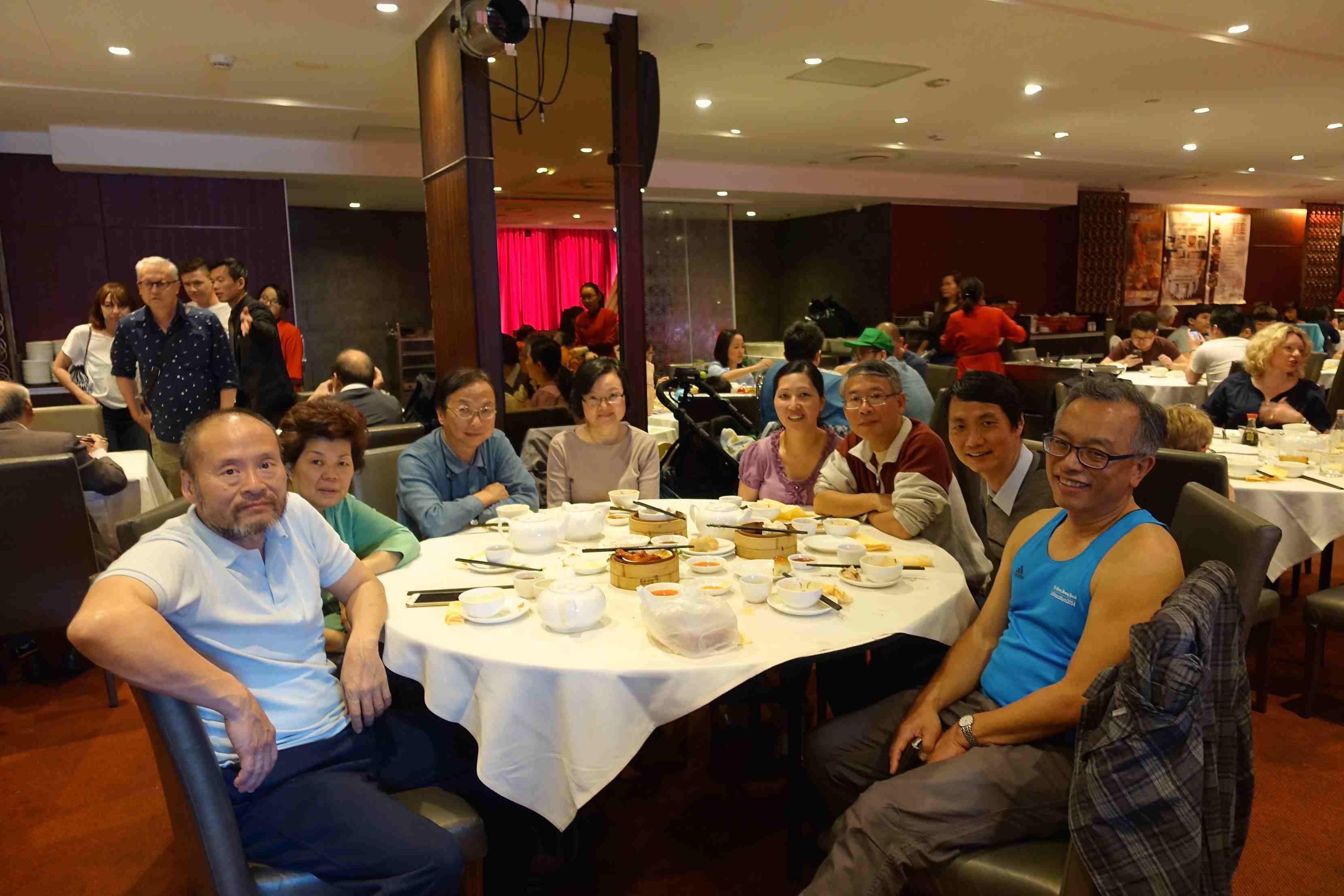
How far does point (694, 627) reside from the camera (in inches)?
68.9

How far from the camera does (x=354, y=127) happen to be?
24.8 ft

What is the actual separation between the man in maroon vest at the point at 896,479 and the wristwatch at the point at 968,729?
28.6 inches

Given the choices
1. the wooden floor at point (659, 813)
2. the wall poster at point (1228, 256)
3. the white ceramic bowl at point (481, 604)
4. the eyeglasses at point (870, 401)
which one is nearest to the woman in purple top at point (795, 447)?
the eyeglasses at point (870, 401)

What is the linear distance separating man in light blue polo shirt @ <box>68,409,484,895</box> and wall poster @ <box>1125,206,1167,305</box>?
14028 mm

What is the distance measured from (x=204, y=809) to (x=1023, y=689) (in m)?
1.55

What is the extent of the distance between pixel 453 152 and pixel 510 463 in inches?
86.6

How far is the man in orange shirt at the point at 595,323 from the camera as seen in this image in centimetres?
486

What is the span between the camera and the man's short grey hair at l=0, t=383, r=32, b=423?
3383mm

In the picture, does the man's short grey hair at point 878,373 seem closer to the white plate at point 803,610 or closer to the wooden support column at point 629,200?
the white plate at point 803,610

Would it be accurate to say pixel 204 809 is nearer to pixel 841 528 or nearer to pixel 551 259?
pixel 841 528

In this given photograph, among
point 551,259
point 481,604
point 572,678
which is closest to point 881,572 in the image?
point 572,678

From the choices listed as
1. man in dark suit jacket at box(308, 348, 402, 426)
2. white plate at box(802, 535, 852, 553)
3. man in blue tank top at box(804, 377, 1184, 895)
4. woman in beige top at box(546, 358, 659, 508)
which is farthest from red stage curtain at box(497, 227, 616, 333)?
man in blue tank top at box(804, 377, 1184, 895)

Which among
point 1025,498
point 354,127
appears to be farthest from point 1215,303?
point 1025,498

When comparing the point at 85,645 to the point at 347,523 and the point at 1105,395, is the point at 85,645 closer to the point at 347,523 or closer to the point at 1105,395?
the point at 347,523
